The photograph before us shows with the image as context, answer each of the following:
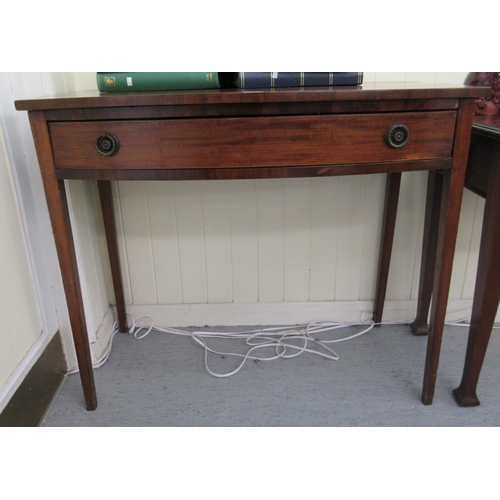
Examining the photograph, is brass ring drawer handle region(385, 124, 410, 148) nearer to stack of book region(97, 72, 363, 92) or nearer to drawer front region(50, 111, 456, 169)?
drawer front region(50, 111, 456, 169)

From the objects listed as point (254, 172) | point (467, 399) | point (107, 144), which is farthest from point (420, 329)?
point (107, 144)

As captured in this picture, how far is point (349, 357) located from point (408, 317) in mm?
304

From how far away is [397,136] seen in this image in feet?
2.62

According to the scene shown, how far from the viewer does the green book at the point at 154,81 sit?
0.89 m

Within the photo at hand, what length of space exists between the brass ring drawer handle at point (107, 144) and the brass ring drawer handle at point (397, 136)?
0.50 metres

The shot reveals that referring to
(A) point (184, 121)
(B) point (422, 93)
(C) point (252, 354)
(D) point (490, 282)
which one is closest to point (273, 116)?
(A) point (184, 121)

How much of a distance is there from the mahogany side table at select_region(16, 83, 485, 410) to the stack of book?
0.33ft

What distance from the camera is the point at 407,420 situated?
1006 mm

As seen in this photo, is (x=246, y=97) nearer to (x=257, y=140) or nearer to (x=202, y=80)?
(x=257, y=140)

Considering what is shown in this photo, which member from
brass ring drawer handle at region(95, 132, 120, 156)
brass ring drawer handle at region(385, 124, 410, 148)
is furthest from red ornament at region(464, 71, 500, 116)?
brass ring drawer handle at region(95, 132, 120, 156)

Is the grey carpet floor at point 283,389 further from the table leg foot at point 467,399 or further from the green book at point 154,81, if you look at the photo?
the green book at point 154,81

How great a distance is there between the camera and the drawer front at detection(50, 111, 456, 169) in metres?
0.78

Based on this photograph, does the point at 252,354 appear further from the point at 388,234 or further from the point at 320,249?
the point at 388,234

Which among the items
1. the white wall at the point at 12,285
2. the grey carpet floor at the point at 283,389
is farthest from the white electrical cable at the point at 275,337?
the white wall at the point at 12,285
